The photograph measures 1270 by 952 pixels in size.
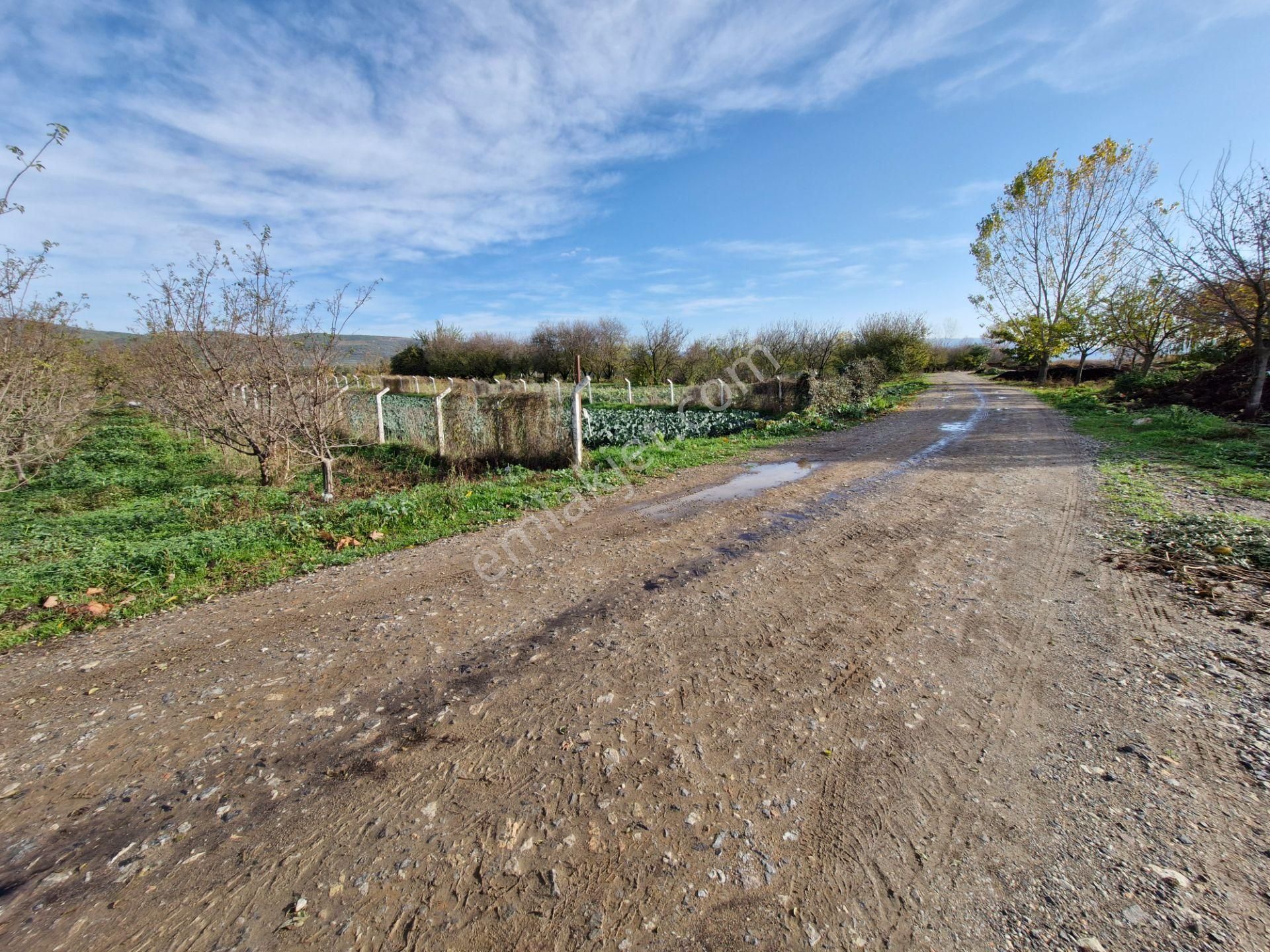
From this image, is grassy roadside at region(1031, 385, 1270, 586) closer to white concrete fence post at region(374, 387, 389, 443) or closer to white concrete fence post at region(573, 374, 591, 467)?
white concrete fence post at region(573, 374, 591, 467)

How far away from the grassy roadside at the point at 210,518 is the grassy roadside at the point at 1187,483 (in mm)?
5888

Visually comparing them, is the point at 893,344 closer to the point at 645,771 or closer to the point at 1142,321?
the point at 1142,321

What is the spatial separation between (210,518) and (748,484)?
7589 millimetres

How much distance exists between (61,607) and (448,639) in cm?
344

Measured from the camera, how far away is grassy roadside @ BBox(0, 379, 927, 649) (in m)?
4.41

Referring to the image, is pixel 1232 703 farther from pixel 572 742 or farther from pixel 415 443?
pixel 415 443

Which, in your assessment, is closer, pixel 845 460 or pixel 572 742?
pixel 572 742

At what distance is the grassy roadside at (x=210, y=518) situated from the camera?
14.5 feet

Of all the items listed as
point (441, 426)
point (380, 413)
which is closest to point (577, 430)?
point (441, 426)

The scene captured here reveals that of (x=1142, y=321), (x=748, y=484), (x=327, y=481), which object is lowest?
(x=748, y=484)

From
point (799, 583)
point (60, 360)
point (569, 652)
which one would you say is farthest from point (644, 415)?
point (60, 360)

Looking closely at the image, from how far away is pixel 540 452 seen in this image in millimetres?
9820

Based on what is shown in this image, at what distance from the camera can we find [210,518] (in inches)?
269

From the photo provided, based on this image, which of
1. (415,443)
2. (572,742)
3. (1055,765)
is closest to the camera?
(1055,765)
